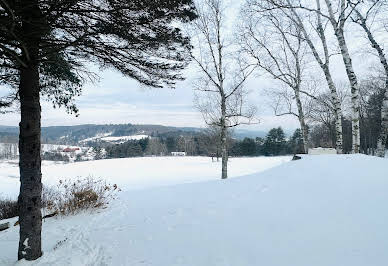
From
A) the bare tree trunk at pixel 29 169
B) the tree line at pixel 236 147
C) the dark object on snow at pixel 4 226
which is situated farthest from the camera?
the tree line at pixel 236 147

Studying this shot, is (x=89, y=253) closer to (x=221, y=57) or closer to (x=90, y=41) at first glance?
(x=90, y=41)

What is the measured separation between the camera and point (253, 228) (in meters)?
4.27

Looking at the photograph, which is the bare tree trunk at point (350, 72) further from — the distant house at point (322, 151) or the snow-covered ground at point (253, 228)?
the distant house at point (322, 151)

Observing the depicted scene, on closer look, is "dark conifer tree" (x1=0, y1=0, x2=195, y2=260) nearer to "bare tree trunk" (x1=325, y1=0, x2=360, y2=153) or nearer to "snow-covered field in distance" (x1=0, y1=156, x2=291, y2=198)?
"bare tree trunk" (x1=325, y1=0, x2=360, y2=153)

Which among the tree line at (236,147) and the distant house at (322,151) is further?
the tree line at (236,147)

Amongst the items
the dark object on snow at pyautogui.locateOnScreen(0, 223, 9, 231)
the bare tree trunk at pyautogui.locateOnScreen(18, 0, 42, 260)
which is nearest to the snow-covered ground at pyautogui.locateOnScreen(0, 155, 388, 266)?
the bare tree trunk at pyautogui.locateOnScreen(18, 0, 42, 260)

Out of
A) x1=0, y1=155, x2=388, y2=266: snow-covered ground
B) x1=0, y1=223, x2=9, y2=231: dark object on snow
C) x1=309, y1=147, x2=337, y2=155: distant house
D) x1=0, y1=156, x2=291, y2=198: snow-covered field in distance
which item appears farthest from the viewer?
x1=0, y1=156, x2=291, y2=198: snow-covered field in distance

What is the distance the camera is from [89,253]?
4.52 metres

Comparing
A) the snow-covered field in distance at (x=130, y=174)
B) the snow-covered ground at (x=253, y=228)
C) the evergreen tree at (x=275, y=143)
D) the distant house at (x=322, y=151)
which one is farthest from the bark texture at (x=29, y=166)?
the evergreen tree at (x=275, y=143)

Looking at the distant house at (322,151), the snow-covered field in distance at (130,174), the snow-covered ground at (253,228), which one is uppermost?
the distant house at (322,151)

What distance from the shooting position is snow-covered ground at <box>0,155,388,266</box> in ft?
10.9

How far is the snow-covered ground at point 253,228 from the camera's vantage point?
3.32m

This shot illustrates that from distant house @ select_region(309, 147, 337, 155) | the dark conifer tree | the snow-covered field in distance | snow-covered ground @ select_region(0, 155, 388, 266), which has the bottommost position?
the snow-covered field in distance

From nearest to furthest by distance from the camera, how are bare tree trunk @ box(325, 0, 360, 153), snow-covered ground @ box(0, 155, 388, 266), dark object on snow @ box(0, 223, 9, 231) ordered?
snow-covered ground @ box(0, 155, 388, 266)
dark object on snow @ box(0, 223, 9, 231)
bare tree trunk @ box(325, 0, 360, 153)
